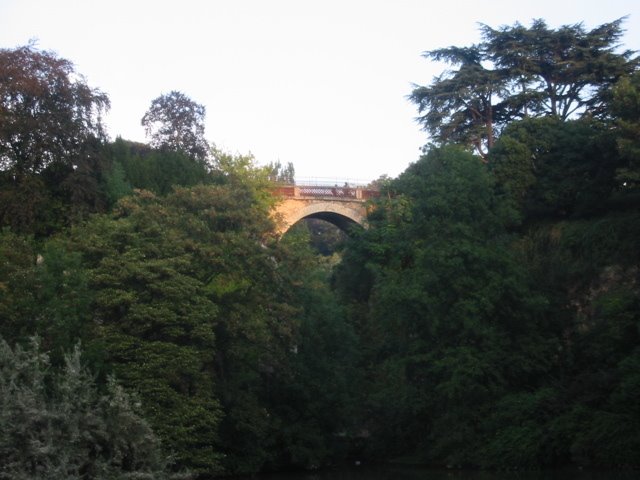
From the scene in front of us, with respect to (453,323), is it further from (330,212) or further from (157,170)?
(330,212)

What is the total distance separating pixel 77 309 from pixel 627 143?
18.4m

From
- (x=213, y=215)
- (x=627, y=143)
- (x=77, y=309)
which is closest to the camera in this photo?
(x=77, y=309)

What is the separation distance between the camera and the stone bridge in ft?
159

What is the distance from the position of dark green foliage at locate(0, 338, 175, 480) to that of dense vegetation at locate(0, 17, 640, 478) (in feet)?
0.23

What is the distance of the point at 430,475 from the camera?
86.2 feet

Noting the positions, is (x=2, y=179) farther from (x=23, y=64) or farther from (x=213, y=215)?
(x=213, y=215)

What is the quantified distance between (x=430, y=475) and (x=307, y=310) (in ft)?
23.6

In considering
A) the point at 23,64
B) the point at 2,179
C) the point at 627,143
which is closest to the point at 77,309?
the point at 2,179

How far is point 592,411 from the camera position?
24.9m

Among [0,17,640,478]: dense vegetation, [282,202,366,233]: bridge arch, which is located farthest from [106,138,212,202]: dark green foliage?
[282,202,366,233]: bridge arch

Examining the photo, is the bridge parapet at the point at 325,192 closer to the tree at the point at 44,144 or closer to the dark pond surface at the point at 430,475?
the tree at the point at 44,144

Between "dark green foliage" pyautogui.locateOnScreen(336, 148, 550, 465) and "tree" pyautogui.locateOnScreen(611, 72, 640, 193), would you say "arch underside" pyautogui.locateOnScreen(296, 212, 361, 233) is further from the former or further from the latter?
"tree" pyautogui.locateOnScreen(611, 72, 640, 193)

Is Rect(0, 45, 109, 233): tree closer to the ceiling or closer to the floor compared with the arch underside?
closer to the ceiling

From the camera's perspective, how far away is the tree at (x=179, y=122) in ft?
152
